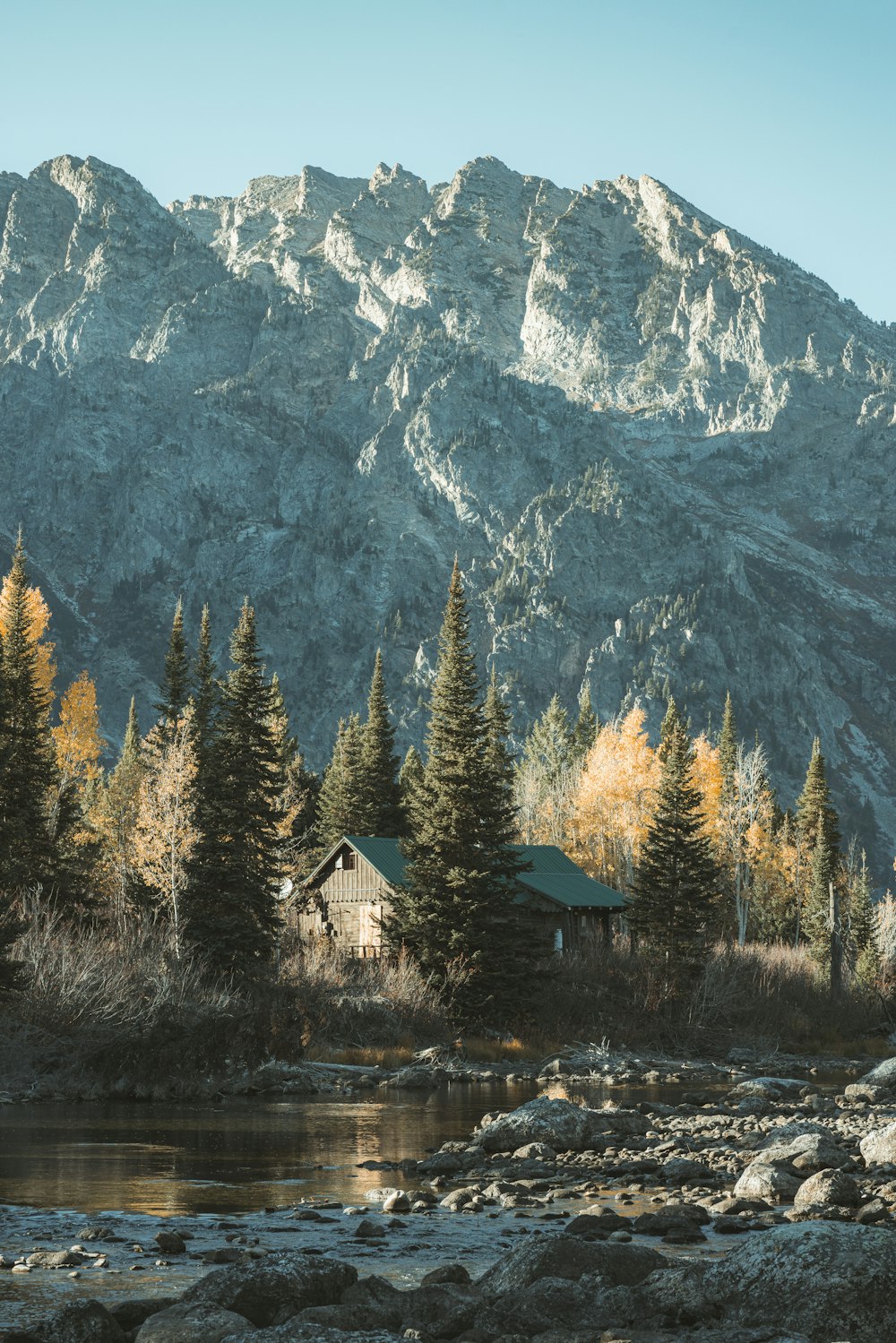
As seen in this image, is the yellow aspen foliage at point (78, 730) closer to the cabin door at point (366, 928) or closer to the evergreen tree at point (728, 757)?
the cabin door at point (366, 928)

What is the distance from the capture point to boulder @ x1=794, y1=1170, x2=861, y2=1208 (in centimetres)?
1792

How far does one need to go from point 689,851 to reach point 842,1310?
44.5m

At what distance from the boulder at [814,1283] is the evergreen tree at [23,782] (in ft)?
89.9

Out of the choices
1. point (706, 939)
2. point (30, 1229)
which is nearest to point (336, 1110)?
point (30, 1229)

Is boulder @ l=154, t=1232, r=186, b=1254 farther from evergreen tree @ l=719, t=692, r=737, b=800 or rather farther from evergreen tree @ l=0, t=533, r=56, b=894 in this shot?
evergreen tree @ l=719, t=692, r=737, b=800

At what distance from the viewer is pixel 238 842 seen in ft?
153

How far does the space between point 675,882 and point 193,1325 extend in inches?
1778

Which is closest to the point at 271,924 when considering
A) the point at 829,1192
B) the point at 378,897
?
the point at 378,897

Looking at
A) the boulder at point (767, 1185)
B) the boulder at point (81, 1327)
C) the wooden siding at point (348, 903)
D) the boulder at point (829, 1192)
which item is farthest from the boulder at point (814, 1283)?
the wooden siding at point (348, 903)

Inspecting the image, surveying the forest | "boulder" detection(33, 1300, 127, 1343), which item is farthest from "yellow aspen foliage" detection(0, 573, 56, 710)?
"boulder" detection(33, 1300, 127, 1343)

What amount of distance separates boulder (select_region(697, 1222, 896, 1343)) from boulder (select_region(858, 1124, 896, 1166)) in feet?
35.2

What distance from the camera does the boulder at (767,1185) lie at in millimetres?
18906

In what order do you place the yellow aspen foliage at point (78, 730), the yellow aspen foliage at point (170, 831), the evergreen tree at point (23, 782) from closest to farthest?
the evergreen tree at point (23, 782)
the yellow aspen foliage at point (170, 831)
the yellow aspen foliage at point (78, 730)

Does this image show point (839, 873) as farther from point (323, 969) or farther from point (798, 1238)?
point (798, 1238)
